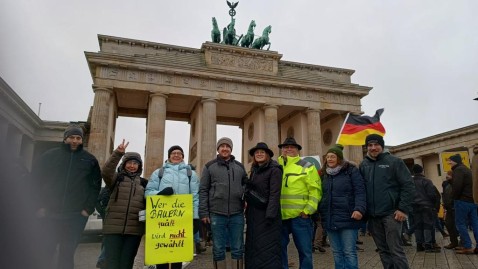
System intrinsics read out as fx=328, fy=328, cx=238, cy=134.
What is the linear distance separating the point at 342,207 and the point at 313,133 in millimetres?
22259

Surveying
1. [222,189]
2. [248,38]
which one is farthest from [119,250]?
[248,38]

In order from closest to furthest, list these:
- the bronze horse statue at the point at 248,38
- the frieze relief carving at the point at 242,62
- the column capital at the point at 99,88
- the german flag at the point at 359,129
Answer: the german flag at the point at 359,129 → the column capital at the point at 99,88 → the frieze relief carving at the point at 242,62 → the bronze horse statue at the point at 248,38

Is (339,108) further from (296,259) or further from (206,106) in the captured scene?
(296,259)

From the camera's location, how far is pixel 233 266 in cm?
486

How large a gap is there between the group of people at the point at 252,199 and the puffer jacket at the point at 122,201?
1cm

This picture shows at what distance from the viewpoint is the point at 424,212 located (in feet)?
27.5

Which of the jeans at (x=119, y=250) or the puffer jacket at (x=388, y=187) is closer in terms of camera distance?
the jeans at (x=119, y=250)

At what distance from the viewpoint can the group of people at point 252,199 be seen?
4.40 m

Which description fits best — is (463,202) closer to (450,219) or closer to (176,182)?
(450,219)

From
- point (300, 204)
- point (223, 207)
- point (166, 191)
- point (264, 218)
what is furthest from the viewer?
point (300, 204)

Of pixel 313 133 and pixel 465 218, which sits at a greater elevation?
pixel 313 133

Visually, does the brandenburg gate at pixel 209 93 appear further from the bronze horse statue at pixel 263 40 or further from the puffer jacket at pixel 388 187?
the puffer jacket at pixel 388 187

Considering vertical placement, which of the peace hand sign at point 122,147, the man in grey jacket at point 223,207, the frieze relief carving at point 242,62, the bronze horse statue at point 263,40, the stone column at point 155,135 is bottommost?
the man in grey jacket at point 223,207

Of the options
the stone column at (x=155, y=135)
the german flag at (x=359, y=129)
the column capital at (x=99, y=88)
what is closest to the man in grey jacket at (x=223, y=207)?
the german flag at (x=359, y=129)
